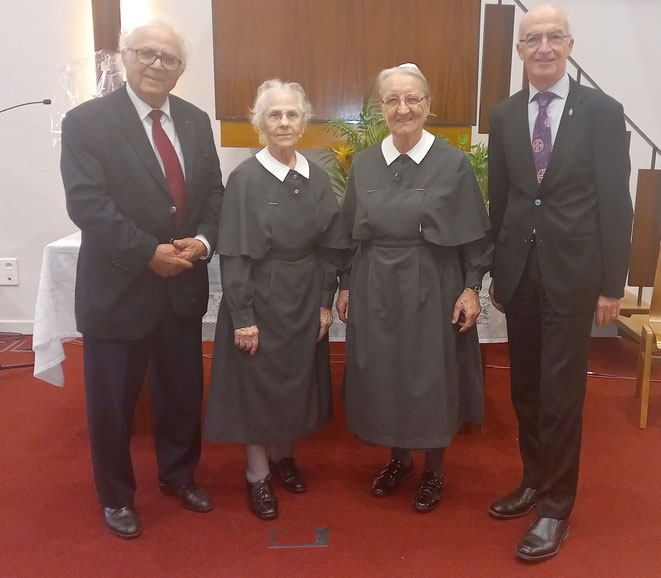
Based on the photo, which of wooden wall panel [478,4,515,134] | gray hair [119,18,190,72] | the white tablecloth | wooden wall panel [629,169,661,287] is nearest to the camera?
gray hair [119,18,190,72]

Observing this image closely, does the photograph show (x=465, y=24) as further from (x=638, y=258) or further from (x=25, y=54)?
(x=25, y=54)

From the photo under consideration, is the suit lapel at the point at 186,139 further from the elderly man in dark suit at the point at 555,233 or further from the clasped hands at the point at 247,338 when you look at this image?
the elderly man in dark suit at the point at 555,233

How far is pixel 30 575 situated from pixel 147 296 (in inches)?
35.2

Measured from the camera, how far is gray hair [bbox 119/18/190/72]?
196cm

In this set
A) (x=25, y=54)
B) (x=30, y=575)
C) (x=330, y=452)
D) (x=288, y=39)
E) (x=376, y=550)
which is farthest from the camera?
(x=25, y=54)

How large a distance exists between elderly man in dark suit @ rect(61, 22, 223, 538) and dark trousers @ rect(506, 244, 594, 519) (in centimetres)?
102

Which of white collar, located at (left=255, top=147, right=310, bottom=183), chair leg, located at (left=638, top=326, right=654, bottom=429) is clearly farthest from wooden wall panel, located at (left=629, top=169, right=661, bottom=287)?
white collar, located at (left=255, top=147, right=310, bottom=183)

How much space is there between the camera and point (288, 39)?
357 centimetres

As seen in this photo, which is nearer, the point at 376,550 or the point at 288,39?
the point at 376,550

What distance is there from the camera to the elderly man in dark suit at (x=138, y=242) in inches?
76.2

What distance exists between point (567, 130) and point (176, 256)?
120cm

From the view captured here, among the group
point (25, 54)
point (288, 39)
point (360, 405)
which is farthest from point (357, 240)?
point (25, 54)

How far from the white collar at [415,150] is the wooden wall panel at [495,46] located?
1.16 metres

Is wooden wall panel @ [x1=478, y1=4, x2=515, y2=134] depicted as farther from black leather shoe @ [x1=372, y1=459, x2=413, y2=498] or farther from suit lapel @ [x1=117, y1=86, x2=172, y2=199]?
suit lapel @ [x1=117, y1=86, x2=172, y2=199]
